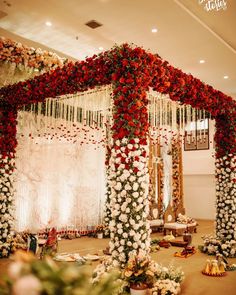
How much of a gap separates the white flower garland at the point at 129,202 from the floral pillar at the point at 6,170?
10.9ft

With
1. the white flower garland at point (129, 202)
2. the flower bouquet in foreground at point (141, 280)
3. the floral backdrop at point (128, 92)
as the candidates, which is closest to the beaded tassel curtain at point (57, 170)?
the floral backdrop at point (128, 92)

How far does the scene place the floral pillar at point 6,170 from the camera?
7.31m

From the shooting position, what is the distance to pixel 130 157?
4961mm

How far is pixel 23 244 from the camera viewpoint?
24.5ft

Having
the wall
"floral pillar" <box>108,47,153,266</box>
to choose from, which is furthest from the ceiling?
the wall

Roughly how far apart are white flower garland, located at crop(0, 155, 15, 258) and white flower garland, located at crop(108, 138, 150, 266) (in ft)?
10.8

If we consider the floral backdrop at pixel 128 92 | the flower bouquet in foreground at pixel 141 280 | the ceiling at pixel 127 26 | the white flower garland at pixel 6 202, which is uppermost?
the ceiling at pixel 127 26

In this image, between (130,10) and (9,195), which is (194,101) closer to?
(130,10)

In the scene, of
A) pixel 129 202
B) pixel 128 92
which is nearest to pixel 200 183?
pixel 129 202

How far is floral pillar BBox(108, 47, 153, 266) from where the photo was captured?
4.91 m

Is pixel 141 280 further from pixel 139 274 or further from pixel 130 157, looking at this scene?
pixel 130 157

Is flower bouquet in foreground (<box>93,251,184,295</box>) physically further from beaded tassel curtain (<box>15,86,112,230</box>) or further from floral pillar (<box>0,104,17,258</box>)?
beaded tassel curtain (<box>15,86,112,230</box>)

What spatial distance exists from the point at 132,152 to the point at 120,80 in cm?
110

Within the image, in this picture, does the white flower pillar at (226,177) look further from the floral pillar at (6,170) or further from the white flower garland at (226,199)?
the floral pillar at (6,170)
